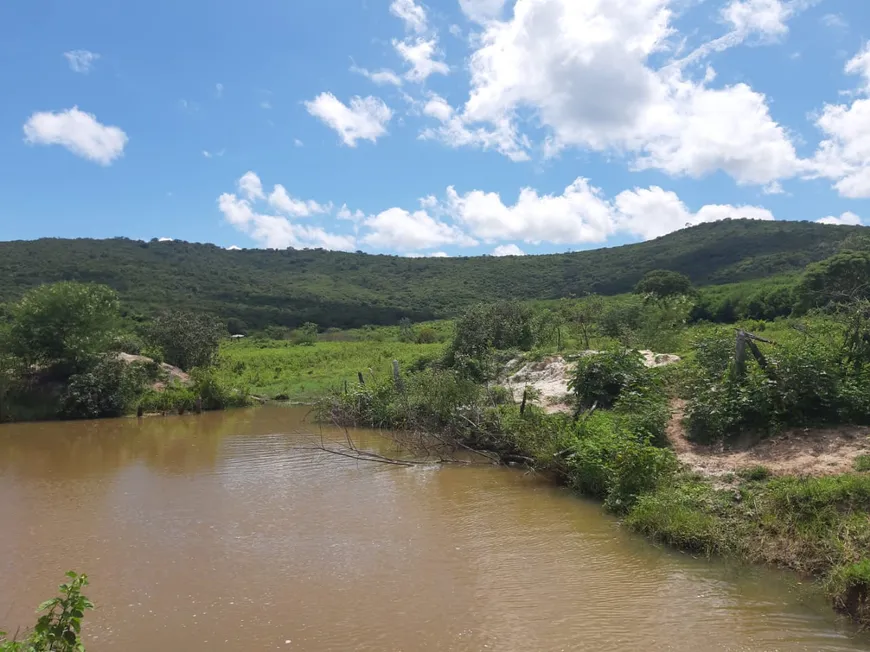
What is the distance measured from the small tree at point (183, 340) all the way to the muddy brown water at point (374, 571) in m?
17.9

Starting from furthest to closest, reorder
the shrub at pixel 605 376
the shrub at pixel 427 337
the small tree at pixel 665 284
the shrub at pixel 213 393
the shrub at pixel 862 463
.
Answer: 1. the small tree at pixel 665 284
2. the shrub at pixel 427 337
3. the shrub at pixel 213 393
4. the shrub at pixel 605 376
5. the shrub at pixel 862 463

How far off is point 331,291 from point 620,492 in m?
87.6

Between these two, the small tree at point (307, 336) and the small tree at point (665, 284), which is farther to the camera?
the small tree at point (665, 284)

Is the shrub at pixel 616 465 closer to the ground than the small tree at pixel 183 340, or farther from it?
closer to the ground

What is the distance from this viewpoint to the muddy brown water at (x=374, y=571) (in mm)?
6551

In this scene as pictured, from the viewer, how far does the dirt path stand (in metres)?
9.83

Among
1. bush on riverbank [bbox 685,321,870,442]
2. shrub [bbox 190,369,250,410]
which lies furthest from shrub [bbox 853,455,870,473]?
shrub [bbox 190,369,250,410]

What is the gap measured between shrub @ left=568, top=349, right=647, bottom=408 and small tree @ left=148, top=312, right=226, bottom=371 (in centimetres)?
2212

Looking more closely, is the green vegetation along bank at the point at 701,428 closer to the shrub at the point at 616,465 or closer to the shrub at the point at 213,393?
the shrub at the point at 616,465

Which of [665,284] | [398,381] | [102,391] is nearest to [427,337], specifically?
[665,284]

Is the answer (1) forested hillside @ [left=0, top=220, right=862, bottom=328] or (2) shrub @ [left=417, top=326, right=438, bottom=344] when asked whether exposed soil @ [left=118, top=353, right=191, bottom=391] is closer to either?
(2) shrub @ [left=417, top=326, right=438, bottom=344]

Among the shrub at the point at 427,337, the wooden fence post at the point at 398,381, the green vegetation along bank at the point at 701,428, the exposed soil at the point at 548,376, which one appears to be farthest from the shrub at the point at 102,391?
the shrub at the point at 427,337

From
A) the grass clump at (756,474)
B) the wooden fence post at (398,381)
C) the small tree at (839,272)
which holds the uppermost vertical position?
the small tree at (839,272)

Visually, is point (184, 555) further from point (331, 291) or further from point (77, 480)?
point (331, 291)
